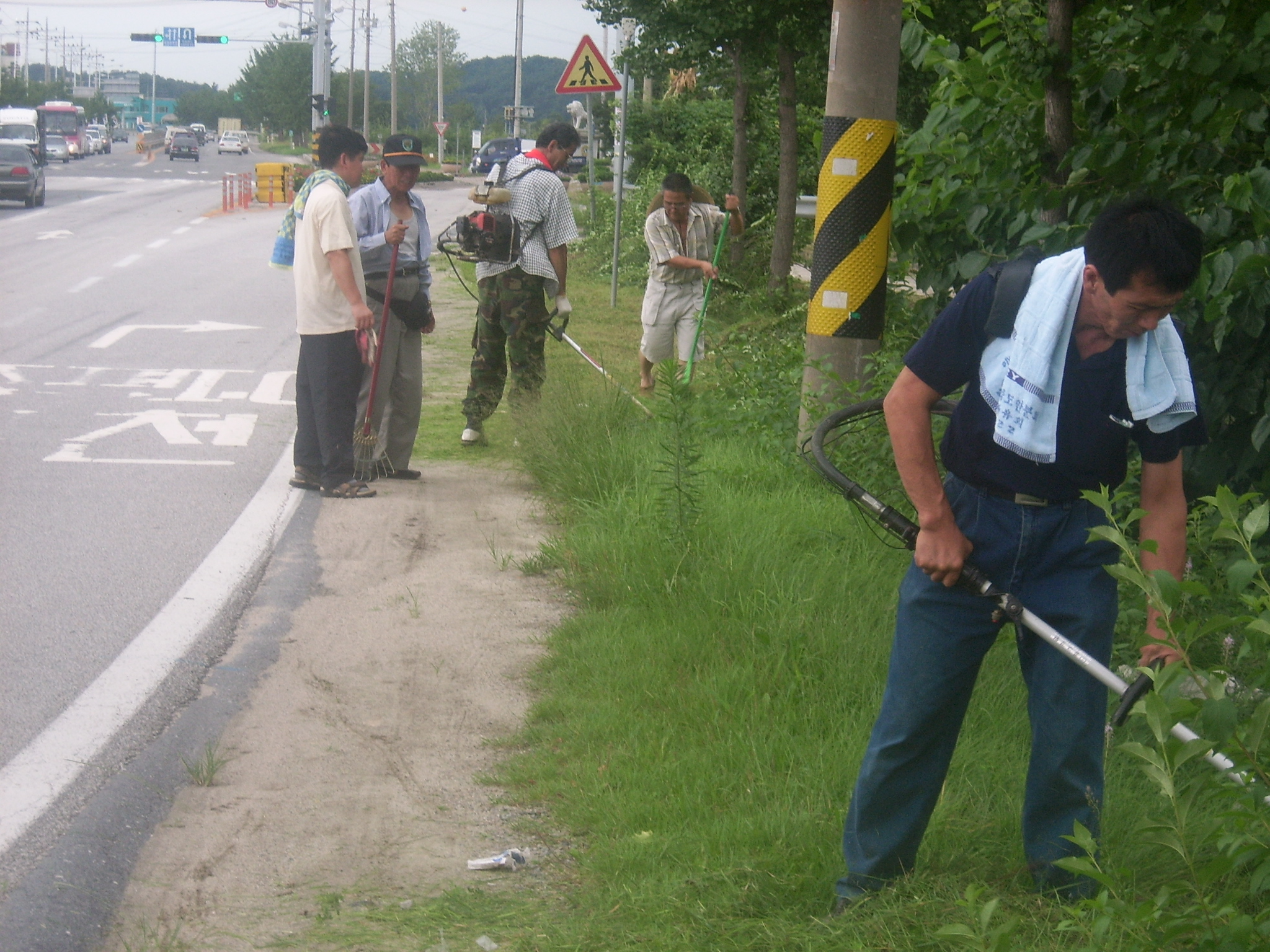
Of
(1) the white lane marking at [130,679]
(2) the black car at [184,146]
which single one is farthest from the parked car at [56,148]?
(1) the white lane marking at [130,679]

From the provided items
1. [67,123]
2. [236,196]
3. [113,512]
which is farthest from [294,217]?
[67,123]

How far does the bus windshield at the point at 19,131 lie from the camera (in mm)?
52781

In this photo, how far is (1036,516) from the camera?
10.2 feet

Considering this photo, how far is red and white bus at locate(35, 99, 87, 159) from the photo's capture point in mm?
77375

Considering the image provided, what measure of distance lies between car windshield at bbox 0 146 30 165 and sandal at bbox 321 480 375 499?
31.7 m

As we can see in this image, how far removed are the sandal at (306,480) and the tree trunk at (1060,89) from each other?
462 centimetres

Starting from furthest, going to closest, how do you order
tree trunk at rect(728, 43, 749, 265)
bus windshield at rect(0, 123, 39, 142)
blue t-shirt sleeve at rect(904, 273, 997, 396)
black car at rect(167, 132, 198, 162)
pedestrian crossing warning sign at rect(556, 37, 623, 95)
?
black car at rect(167, 132, 198, 162) → bus windshield at rect(0, 123, 39, 142) → tree trunk at rect(728, 43, 749, 265) → pedestrian crossing warning sign at rect(556, 37, 623, 95) → blue t-shirt sleeve at rect(904, 273, 997, 396)

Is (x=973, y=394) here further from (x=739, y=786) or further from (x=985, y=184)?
(x=985, y=184)

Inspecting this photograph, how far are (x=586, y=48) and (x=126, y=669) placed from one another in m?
12.1

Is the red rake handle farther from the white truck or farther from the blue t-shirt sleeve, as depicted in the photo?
the white truck

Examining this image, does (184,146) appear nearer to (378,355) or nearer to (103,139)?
(103,139)

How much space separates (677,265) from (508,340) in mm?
1870

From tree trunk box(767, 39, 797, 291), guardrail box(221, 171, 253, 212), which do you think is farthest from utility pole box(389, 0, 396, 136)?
tree trunk box(767, 39, 797, 291)

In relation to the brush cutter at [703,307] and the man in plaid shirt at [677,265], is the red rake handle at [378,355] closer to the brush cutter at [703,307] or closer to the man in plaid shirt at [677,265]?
the brush cutter at [703,307]
